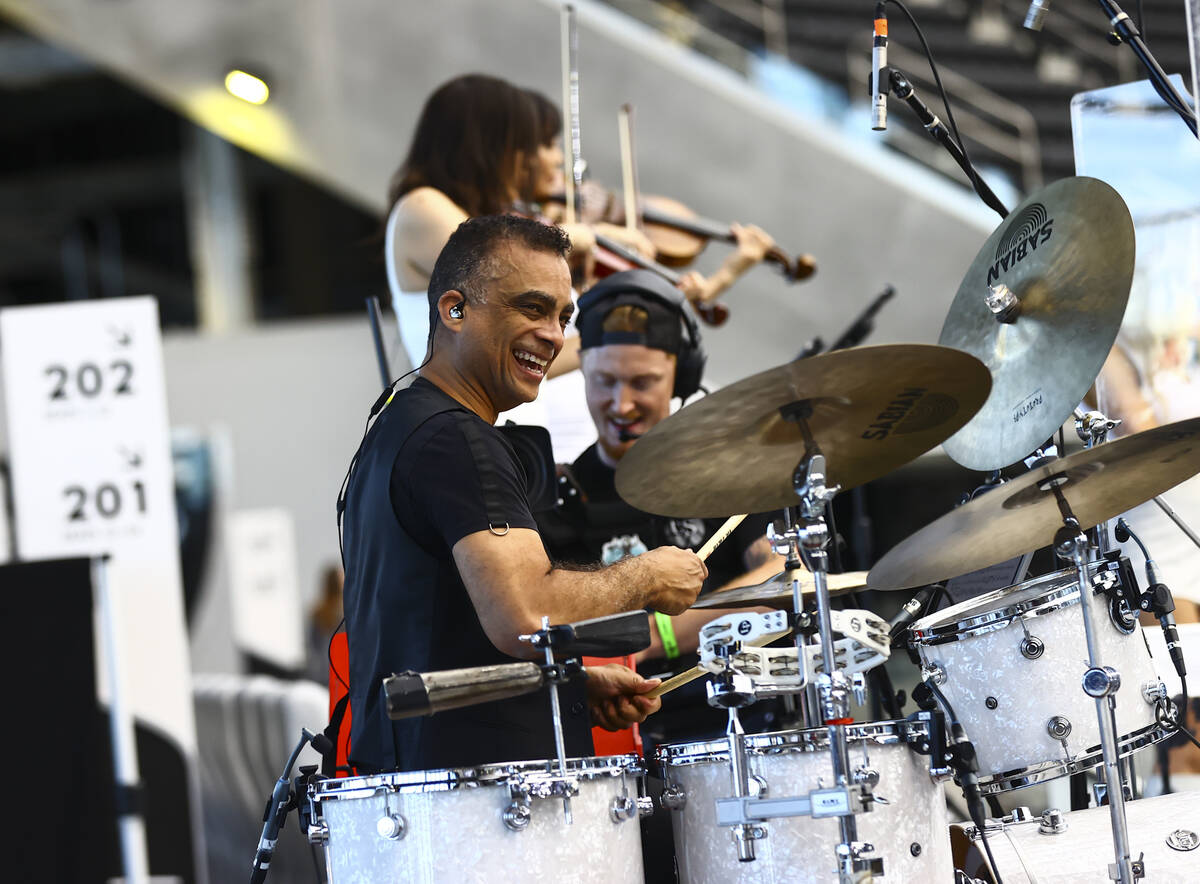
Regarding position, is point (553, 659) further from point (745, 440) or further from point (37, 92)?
point (37, 92)

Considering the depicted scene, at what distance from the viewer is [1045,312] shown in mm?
2514

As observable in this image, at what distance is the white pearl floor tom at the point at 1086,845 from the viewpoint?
2.51 m

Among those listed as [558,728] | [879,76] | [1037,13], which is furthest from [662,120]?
[558,728]

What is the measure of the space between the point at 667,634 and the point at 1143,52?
57.9 inches

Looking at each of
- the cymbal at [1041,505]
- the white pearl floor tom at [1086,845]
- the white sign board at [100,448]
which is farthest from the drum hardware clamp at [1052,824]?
the white sign board at [100,448]

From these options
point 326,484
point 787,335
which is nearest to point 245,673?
point 326,484

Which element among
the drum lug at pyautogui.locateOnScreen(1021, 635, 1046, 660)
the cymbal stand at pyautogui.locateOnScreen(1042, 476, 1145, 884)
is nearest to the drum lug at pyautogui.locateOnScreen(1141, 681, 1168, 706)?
the cymbal stand at pyautogui.locateOnScreen(1042, 476, 1145, 884)

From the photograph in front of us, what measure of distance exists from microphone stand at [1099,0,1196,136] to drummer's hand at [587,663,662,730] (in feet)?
4.92

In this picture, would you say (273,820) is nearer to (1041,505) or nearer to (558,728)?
(558,728)

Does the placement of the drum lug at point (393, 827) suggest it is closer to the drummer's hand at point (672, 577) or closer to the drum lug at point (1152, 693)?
the drummer's hand at point (672, 577)

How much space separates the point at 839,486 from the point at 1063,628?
56 cm

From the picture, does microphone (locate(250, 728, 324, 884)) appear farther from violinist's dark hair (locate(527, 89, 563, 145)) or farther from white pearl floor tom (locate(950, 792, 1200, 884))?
violinist's dark hair (locate(527, 89, 563, 145))

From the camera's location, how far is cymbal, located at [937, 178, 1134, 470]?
2398 millimetres

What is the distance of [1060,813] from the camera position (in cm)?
261
